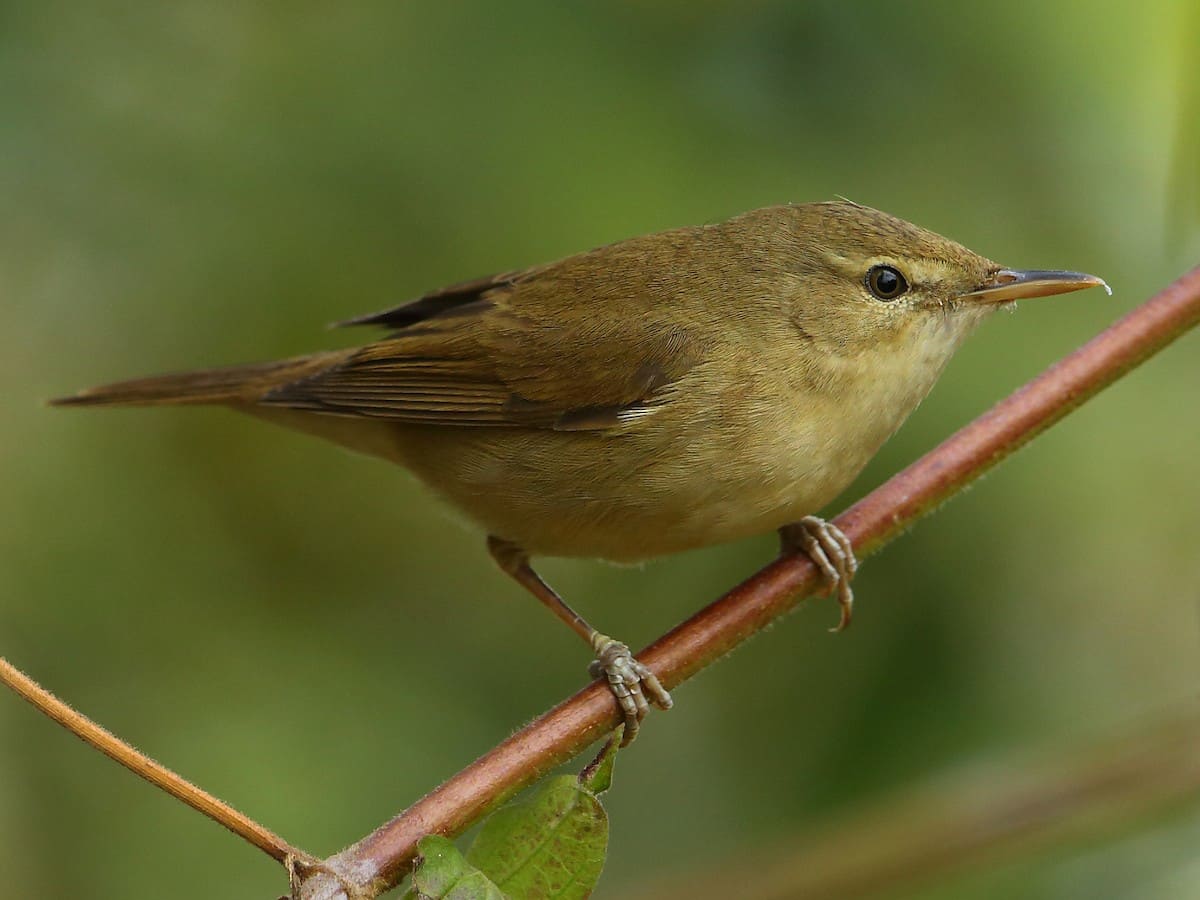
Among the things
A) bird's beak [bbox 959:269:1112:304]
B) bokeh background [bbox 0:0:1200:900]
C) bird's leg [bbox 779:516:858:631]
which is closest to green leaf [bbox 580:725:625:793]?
bird's leg [bbox 779:516:858:631]

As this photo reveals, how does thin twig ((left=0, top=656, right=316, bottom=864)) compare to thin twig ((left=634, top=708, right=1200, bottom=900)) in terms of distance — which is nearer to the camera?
thin twig ((left=0, top=656, right=316, bottom=864))

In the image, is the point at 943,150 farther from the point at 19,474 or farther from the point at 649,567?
the point at 19,474

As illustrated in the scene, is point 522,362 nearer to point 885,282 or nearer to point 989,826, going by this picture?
point 885,282

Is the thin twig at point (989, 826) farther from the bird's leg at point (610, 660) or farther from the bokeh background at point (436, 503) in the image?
the bird's leg at point (610, 660)

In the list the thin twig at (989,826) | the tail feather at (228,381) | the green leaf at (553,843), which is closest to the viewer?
the green leaf at (553,843)

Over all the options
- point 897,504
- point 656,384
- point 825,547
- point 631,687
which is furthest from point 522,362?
point 897,504

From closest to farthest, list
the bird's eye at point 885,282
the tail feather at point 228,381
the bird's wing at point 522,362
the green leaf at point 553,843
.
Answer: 1. the green leaf at point 553,843
2. the bird's eye at point 885,282
3. the bird's wing at point 522,362
4. the tail feather at point 228,381

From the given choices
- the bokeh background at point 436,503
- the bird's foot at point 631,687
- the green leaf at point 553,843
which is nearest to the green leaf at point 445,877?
the green leaf at point 553,843

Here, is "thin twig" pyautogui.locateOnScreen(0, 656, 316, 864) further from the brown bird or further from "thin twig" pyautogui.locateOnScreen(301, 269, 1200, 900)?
the brown bird
